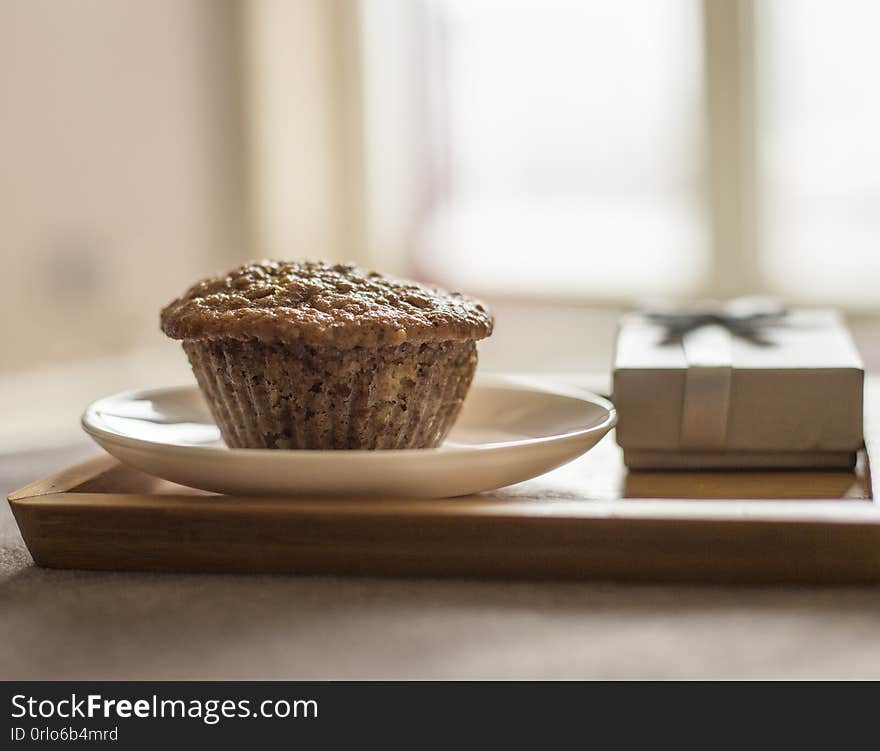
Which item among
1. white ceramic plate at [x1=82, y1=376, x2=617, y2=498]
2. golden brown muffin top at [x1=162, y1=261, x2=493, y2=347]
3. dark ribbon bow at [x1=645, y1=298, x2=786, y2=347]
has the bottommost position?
white ceramic plate at [x1=82, y1=376, x2=617, y2=498]

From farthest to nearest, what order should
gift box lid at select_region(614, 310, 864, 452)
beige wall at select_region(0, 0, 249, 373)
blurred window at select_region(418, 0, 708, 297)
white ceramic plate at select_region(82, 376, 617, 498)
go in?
blurred window at select_region(418, 0, 708, 297)
beige wall at select_region(0, 0, 249, 373)
gift box lid at select_region(614, 310, 864, 452)
white ceramic plate at select_region(82, 376, 617, 498)

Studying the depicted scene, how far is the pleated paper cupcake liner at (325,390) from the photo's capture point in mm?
679

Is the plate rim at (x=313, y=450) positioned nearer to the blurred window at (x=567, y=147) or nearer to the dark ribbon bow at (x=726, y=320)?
the dark ribbon bow at (x=726, y=320)

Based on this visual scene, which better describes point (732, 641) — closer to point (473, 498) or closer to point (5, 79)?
point (473, 498)

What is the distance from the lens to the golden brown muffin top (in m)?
0.66

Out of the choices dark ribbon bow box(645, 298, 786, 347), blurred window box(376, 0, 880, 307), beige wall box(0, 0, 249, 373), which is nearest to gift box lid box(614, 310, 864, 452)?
dark ribbon bow box(645, 298, 786, 347)

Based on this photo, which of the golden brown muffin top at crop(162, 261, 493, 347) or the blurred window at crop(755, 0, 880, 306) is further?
the blurred window at crop(755, 0, 880, 306)

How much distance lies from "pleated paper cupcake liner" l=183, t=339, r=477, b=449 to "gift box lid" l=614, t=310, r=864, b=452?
140mm

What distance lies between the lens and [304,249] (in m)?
4.10

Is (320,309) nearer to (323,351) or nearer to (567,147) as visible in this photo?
(323,351)

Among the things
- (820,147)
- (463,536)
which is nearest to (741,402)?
(463,536)

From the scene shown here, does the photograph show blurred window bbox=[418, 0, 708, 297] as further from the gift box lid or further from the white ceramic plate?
the white ceramic plate

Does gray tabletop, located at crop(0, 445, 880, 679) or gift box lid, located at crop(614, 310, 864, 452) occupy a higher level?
gift box lid, located at crop(614, 310, 864, 452)

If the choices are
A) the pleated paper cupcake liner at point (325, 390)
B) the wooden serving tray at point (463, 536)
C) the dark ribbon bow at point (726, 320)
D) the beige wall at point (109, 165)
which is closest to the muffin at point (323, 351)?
the pleated paper cupcake liner at point (325, 390)
